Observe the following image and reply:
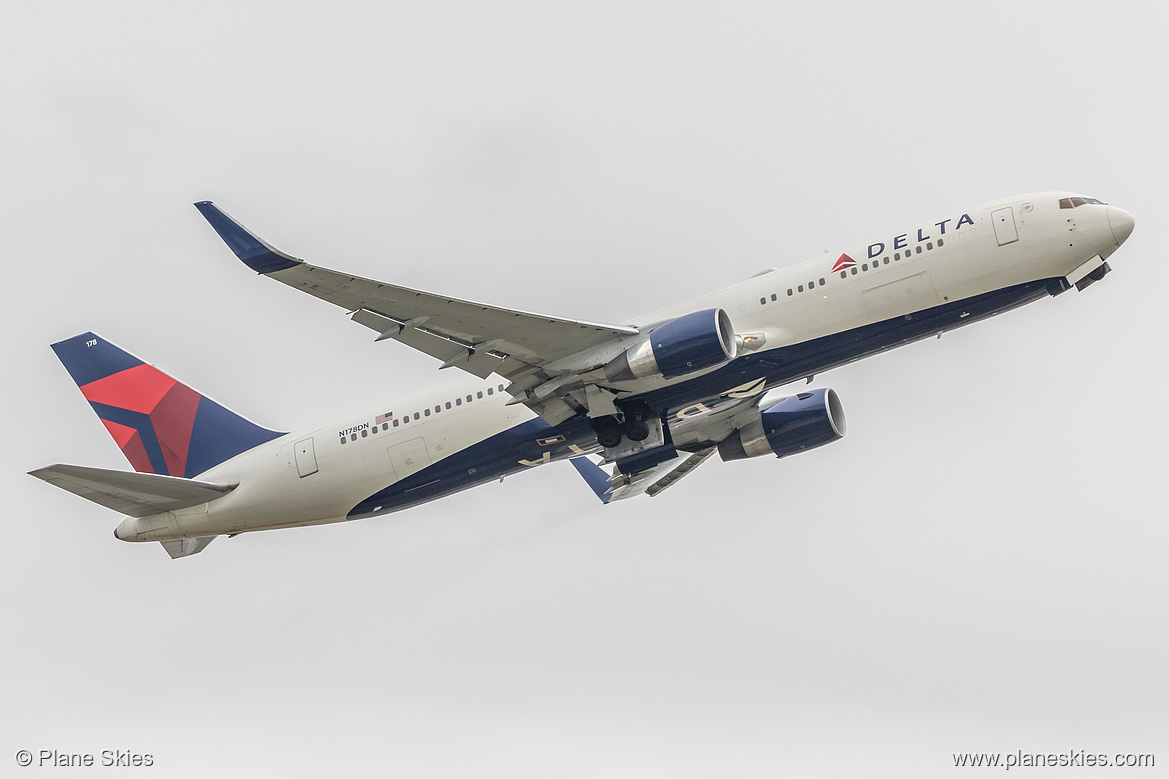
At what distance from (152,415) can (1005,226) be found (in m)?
28.1

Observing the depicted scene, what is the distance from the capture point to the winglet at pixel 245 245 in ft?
87.8

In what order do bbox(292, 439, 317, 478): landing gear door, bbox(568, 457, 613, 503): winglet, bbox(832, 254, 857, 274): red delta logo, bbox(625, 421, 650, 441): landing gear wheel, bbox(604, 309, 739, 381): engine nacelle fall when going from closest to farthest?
bbox(604, 309, 739, 381): engine nacelle
bbox(832, 254, 857, 274): red delta logo
bbox(625, 421, 650, 441): landing gear wheel
bbox(292, 439, 317, 478): landing gear door
bbox(568, 457, 613, 503): winglet

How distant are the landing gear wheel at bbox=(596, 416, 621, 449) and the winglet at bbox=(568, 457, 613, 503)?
815 cm

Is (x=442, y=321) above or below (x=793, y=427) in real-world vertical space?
above

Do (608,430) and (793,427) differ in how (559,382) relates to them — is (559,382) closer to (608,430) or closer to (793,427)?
(608,430)

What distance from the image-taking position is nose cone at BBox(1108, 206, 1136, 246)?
30.9 meters

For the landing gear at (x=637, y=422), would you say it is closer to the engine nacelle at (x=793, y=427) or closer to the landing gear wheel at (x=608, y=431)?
the landing gear wheel at (x=608, y=431)

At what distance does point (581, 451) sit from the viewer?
1436 inches

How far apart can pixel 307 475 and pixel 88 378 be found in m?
10.2

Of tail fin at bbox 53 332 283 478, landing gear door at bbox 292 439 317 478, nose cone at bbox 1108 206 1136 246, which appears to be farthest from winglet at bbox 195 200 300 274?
nose cone at bbox 1108 206 1136 246

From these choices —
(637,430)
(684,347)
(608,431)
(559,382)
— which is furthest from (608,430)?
(684,347)

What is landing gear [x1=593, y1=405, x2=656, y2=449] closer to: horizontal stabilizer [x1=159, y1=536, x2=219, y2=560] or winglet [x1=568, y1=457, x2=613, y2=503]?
winglet [x1=568, y1=457, x2=613, y2=503]

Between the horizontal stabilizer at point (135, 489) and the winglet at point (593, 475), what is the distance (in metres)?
12.5

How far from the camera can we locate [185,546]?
3919cm
